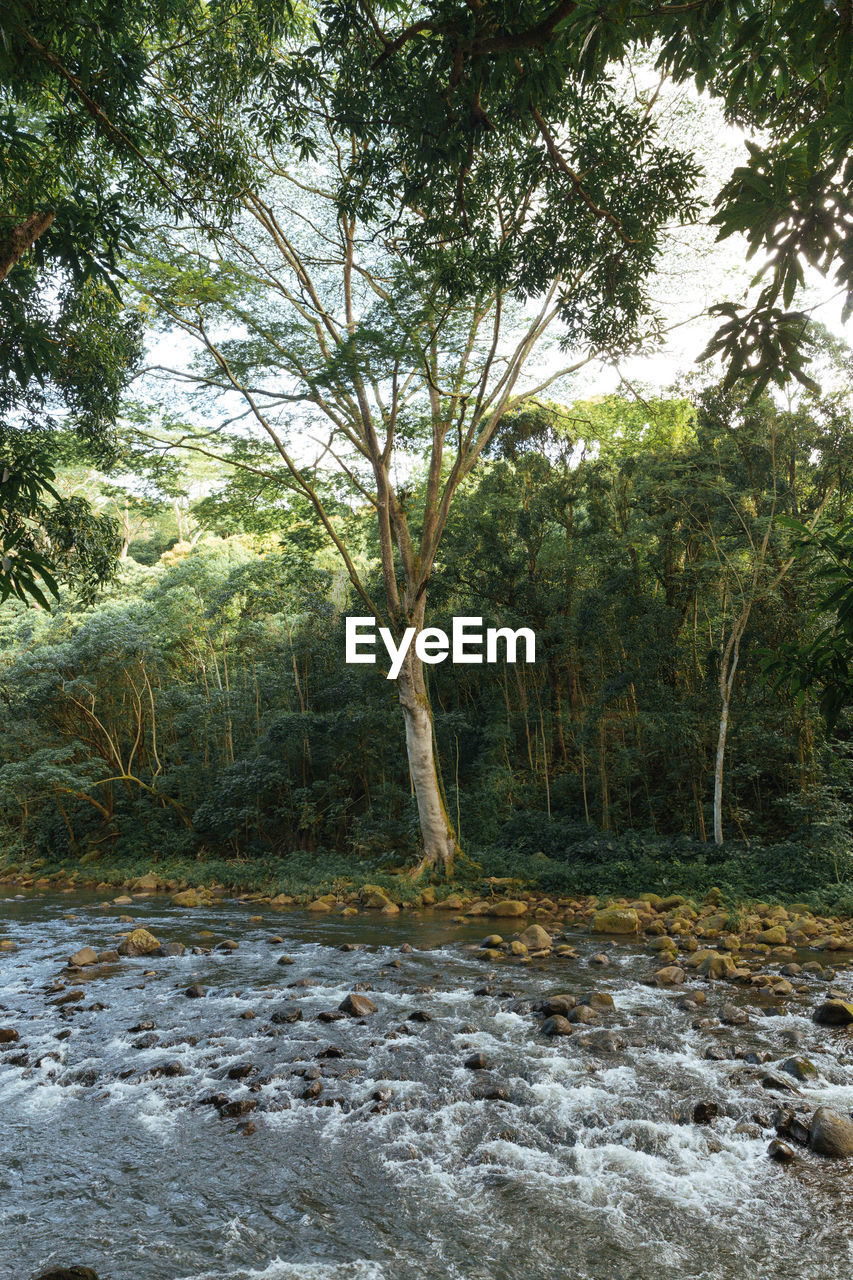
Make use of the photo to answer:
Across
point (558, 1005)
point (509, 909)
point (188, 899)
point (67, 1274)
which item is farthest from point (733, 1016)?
point (188, 899)

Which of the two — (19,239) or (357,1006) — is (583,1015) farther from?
(19,239)

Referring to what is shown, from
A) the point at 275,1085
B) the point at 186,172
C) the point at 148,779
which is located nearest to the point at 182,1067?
the point at 275,1085

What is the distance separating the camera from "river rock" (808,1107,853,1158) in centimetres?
349

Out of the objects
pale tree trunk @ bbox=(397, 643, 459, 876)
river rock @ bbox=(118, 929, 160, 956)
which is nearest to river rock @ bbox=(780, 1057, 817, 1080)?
river rock @ bbox=(118, 929, 160, 956)

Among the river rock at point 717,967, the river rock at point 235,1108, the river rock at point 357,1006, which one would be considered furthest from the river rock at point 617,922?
the river rock at point 235,1108

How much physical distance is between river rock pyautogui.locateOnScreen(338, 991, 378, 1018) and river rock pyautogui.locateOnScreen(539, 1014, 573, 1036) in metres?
1.28

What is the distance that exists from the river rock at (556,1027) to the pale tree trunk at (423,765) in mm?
6044

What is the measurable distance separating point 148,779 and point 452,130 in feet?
49.5

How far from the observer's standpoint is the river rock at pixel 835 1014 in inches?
205

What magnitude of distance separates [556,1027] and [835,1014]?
1.91 m

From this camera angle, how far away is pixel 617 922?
834cm

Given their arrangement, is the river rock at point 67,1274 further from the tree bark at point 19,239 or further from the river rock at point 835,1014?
the tree bark at point 19,239

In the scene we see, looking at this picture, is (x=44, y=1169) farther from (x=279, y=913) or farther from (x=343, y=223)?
(x=343, y=223)

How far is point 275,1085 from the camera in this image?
14.3 ft
